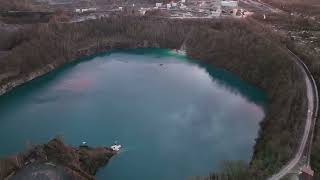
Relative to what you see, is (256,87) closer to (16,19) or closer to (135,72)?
(135,72)

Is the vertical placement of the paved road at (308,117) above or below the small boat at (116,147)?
above

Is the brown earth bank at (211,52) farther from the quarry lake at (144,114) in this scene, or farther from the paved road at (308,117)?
the quarry lake at (144,114)

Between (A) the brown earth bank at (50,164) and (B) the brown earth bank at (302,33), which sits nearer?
(A) the brown earth bank at (50,164)

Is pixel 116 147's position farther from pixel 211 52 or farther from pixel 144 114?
pixel 211 52

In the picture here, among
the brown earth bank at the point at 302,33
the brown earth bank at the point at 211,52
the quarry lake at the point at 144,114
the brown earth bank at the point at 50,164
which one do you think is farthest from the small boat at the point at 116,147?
the brown earth bank at the point at 302,33

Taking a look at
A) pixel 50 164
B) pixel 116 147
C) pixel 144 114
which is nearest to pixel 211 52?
pixel 144 114

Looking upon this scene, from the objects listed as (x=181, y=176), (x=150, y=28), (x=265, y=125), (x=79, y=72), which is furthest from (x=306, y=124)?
(x=150, y=28)
